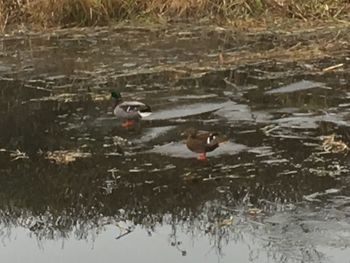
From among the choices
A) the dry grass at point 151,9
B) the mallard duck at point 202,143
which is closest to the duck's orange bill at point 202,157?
the mallard duck at point 202,143

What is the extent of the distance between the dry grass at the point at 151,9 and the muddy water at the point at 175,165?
3.10 metres

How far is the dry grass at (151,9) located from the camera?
14578 mm

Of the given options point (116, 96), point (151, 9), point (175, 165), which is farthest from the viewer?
point (151, 9)

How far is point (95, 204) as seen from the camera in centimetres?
648

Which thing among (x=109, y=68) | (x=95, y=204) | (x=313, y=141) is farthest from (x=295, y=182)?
(x=109, y=68)

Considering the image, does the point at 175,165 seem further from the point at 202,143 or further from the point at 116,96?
the point at 116,96

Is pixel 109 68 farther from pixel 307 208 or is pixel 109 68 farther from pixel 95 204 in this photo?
pixel 307 208

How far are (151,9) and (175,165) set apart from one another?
26.5ft

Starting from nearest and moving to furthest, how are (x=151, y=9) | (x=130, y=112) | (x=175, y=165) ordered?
(x=175, y=165), (x=130, y=112), (x=151, y=9)

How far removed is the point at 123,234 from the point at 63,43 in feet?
26.1

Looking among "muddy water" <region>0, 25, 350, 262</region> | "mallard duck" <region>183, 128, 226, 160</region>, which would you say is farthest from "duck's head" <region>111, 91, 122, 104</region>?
"mallard duck" <region>183, 128, 226, 160</region>

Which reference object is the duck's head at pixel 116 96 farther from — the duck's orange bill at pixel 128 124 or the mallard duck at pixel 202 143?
the mallard duck at pixel 202 143

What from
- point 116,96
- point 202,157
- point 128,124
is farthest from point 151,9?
point 202,157

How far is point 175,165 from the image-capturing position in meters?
7.16
